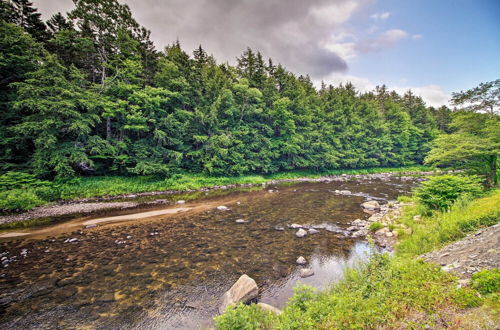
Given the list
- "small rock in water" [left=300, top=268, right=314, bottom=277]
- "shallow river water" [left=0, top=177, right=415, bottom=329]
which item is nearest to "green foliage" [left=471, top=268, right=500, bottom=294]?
"shallow river water" [left=0, top=177, right=415, bottom=329]

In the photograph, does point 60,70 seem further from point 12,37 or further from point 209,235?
point 209,235

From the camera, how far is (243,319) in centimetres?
335

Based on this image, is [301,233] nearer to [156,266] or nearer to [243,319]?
[156,266]

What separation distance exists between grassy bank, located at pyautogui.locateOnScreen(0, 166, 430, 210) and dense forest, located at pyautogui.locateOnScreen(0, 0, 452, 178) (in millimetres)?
1248

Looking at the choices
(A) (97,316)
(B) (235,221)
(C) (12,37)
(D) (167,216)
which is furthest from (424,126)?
(C) (12,37)

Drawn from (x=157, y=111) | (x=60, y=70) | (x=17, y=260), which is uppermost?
(x=60, y=70)

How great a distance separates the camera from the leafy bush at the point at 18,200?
39.5 feet

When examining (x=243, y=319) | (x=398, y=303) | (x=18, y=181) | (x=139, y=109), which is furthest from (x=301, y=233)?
(x=139, y=109)

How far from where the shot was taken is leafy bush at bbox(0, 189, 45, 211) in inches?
474

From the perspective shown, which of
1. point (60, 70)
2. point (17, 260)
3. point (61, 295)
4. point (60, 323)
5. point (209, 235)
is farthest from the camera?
point (60, 70)

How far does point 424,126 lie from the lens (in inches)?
1858

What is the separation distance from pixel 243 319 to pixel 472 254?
17.6 feet

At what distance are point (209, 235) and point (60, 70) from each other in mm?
18840

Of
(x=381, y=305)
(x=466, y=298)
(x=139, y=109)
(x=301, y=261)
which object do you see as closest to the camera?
(x=466, y=298)
